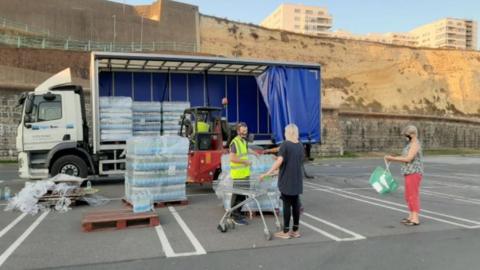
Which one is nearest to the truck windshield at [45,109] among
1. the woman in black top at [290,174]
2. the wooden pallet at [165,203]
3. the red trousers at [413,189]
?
the wooden pallet at [165,203]

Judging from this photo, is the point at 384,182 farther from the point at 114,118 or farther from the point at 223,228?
the point at 114,118

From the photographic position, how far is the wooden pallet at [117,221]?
7684 mm

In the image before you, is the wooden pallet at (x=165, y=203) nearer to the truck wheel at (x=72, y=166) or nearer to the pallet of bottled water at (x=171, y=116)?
the truck wheel at (x=72, y=166)

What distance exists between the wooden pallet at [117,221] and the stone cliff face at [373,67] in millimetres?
54774

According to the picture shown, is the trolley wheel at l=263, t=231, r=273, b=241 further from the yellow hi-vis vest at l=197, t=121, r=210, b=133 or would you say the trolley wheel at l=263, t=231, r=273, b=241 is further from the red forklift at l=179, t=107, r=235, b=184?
the yellow hi-vis vest at l=197, t=121, r=210, b=133

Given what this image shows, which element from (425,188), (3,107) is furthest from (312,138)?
(3,107)

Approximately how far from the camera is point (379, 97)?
230ft

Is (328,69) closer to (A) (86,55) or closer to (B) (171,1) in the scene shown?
(B) (171,1)

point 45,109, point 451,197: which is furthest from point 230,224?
point 45,109

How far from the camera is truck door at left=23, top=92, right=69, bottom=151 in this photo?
13.2 m

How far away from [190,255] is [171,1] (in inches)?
2293

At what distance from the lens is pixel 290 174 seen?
6.96 meters

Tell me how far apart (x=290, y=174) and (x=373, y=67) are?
70.7m

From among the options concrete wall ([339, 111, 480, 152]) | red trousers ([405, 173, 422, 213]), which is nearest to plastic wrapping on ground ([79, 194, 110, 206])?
red trousers ([405, 173, 422, 213])
